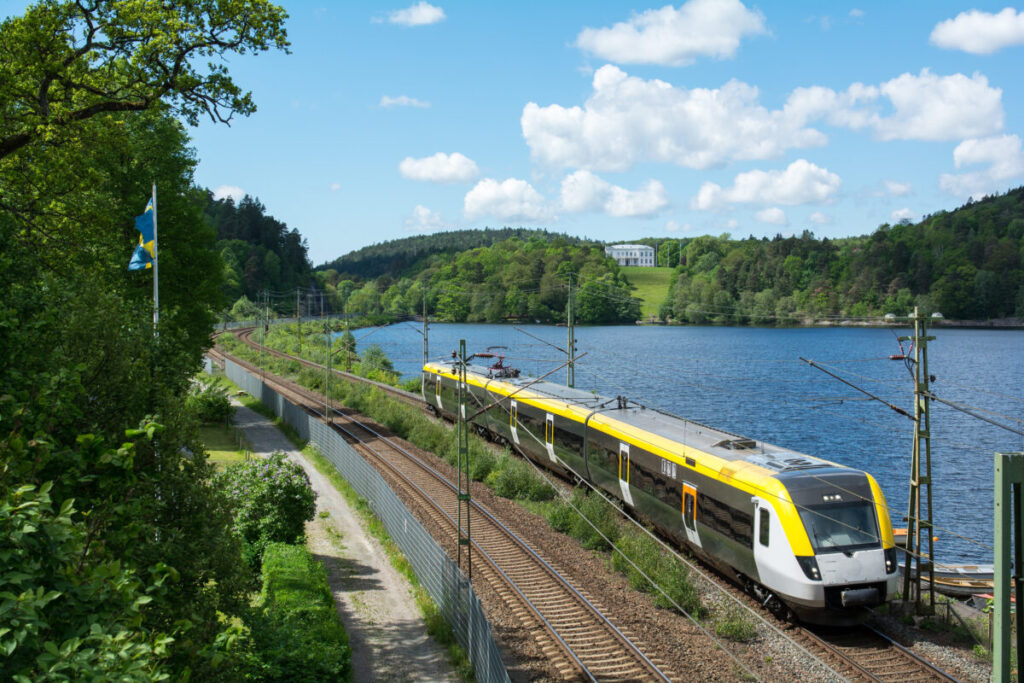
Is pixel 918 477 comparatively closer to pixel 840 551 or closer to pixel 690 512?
pixel 840 551

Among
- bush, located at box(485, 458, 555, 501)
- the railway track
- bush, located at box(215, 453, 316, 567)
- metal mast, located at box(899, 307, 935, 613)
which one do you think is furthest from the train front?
bush, located at box(215, 453, 316, 567)

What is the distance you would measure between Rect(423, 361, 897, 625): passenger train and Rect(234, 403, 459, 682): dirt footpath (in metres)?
6.22

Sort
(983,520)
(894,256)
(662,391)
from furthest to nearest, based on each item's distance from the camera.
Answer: (894,256) < (662,391) < (983,520)

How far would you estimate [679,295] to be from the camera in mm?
139375

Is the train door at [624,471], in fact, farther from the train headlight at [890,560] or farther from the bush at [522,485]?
the train headlight at [890,560]

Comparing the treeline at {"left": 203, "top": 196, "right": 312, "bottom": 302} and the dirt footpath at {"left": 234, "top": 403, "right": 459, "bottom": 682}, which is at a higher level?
the treeline at {"left": 203, "top": 196, "right": 312, "bottom": 302}

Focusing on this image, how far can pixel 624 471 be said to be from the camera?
23578 millimetres

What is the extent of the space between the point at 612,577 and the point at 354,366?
2214 inches

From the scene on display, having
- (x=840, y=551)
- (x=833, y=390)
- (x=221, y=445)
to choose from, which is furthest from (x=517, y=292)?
(x=840, y=551)

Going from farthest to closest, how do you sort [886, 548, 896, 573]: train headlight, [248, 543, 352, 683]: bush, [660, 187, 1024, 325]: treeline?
1. [660, 187, 1024, 325]: treeline
2. [886, 548, 896, 573]: train headlight
3. [248, 543, 352, 683]: bush

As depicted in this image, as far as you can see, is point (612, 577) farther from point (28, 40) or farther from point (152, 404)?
point (28, 40)

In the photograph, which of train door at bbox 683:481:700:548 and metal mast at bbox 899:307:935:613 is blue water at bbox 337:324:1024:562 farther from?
train door at bbox 683:481:700:548

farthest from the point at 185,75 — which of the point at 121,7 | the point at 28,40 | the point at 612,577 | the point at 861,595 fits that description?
the point at 861,595

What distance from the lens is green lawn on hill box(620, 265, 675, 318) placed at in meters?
153
